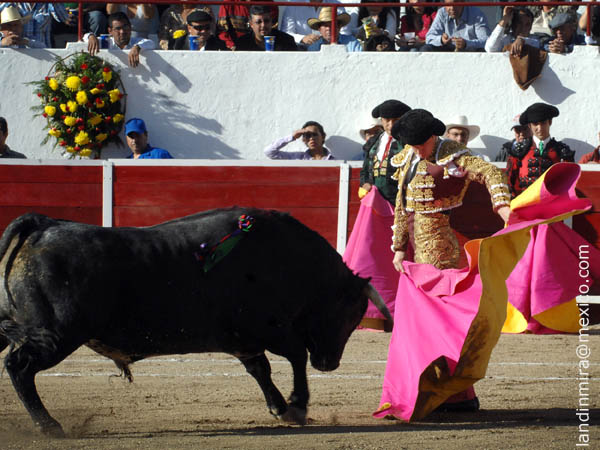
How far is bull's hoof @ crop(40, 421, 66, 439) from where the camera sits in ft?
11.9

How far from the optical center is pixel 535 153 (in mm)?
6777

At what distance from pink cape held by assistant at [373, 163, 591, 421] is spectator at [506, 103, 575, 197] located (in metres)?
2.40

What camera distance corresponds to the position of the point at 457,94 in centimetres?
816

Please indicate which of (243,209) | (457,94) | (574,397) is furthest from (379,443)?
(457,94)

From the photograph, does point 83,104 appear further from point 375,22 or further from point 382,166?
point 382,166

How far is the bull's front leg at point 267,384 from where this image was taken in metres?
4.10

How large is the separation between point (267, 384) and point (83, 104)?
4.65 metres

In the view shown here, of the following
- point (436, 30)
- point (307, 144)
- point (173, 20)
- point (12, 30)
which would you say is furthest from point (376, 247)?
point (12, 30)

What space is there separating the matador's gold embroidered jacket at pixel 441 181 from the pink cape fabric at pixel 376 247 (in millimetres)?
1648

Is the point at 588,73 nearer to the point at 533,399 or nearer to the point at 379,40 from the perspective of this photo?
the point at 379,40

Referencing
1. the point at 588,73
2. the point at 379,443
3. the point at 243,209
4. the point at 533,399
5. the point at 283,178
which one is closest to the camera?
the point at 379,443

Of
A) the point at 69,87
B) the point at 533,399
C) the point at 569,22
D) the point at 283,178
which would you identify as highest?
the point at 569,22

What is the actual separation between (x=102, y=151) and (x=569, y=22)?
3.97 m

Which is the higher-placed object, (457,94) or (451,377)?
(457,94)
